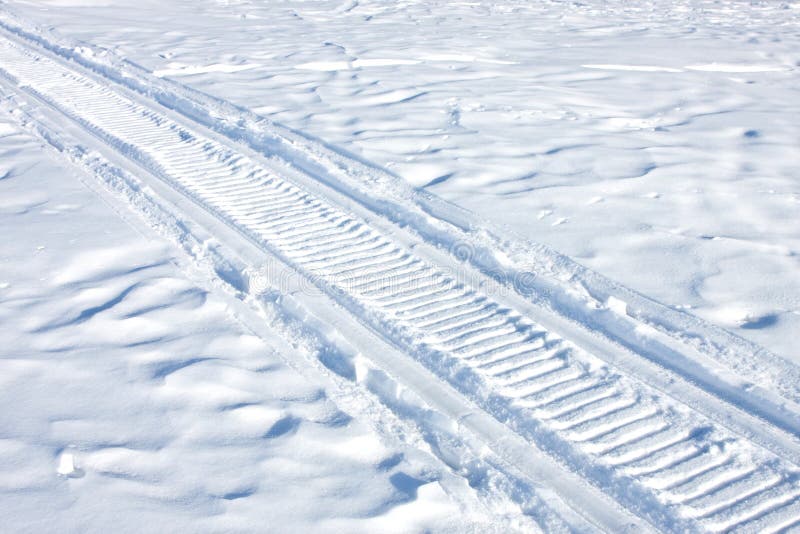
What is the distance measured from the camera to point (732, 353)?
3141 mm

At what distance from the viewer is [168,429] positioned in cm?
267

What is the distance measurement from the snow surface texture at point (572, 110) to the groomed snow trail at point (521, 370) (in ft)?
2.43

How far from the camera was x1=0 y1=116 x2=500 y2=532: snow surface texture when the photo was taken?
2.30 metres

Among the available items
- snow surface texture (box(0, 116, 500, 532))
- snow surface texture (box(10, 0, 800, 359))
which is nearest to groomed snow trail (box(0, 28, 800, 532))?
snow surface texture (box(0, 116, 500, 532))

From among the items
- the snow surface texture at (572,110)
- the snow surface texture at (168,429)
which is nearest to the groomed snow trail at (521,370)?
the snow surface texture at (168,429)

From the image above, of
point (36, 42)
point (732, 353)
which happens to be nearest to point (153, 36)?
point (36, 42)

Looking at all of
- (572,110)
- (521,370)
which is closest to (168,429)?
(521,370)

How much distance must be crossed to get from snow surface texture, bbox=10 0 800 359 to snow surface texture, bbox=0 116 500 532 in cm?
182

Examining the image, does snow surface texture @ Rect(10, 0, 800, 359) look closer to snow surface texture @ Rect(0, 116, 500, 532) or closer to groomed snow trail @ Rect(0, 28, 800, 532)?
groomed snow trail @ Rect(0, 28, 800, 532)

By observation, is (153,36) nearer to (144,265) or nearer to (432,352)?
(144,265)

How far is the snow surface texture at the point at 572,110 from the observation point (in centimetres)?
407

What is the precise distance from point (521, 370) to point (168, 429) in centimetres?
140

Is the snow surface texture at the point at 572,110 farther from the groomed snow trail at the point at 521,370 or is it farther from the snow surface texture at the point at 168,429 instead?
the snow surface texture at the point at 168,429

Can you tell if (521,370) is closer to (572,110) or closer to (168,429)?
(168,429)
